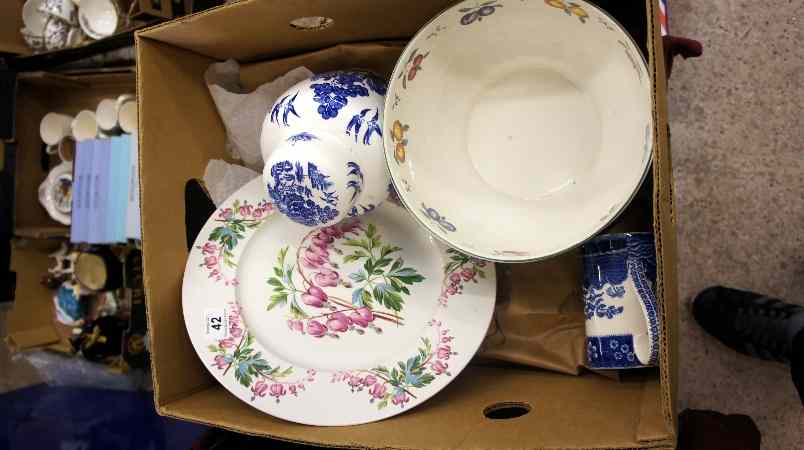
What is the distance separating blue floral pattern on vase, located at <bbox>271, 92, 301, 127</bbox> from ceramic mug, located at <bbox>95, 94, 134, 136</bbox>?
58 cm

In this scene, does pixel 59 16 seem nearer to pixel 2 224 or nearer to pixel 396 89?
pixel 2 224

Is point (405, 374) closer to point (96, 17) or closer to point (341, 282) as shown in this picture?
point (341, 282)

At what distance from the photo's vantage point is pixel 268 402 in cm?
75

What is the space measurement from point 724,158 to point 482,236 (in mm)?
501

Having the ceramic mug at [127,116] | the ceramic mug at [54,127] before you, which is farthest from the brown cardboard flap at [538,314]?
the ceramic mug at [54,127]

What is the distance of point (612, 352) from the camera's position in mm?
724

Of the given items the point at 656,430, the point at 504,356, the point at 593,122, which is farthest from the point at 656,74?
the point at 504,356

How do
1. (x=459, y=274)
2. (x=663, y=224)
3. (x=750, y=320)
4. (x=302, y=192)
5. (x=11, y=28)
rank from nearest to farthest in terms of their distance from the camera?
1. (x=663, y=224)
2. (x=302, y=192)
3. (x=459, y=274)
4. (x=750, y=320)
5. (x=11, y=28)

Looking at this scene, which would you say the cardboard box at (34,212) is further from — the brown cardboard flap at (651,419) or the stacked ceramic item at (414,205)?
the brown cardboard flap at (651,419)

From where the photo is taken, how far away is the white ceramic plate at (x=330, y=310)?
741 millimetres

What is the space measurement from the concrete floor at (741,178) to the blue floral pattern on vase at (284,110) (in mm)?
640

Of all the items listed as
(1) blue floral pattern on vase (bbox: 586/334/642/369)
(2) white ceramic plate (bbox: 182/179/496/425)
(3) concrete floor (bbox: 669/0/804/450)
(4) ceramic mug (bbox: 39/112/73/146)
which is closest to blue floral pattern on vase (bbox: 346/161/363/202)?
(2) white ceramic plate (bbox: 182/179/496/425)

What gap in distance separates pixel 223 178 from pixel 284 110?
0.71 ft

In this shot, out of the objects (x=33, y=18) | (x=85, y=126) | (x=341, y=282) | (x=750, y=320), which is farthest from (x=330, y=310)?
(x=33, y=18)
